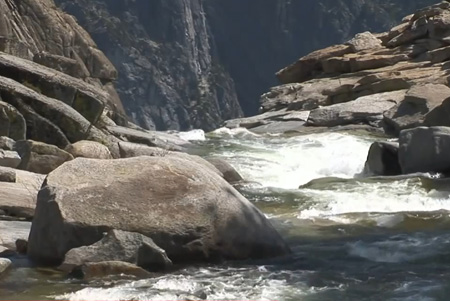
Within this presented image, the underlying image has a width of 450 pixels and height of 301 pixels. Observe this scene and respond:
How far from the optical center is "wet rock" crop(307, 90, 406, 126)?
141ft

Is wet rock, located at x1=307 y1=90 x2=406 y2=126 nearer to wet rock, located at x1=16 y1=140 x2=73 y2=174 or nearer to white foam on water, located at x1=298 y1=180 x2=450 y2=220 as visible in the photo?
white foam on water, located at x1=298 y1=180 x2=450 y2=220

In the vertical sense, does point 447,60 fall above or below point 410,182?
above

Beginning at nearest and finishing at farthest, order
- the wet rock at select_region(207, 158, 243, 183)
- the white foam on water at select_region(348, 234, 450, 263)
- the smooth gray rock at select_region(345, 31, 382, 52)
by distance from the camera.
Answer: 1. the white foam on water at select_region(348, 234, 450, 263)
2. the wet rock at select_region(207, 158, 243, 183)
3. the smooth gray rock at select_region(345, 31, 382, 52)

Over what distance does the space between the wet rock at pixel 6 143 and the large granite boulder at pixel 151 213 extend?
6885 millimetres

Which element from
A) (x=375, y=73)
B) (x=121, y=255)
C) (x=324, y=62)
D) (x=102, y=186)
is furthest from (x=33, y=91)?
(x=324, y=62)

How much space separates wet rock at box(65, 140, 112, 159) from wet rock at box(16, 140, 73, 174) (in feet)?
4.93

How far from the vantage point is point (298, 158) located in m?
32.8

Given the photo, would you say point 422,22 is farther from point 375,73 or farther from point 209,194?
point 209,194

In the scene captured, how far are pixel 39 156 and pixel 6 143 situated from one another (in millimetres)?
1152

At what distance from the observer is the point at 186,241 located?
1375cm

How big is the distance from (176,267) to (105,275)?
1356mm

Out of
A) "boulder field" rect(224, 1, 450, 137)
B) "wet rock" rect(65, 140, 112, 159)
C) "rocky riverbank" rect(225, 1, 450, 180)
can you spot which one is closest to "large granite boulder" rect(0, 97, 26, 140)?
"wet rock" rect(65, 140, 112, 159)

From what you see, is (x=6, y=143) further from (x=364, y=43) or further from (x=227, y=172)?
(x=364, y=43)

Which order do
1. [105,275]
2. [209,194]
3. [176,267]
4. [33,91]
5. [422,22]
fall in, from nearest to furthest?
[105,275], [176,267], [209,194], [33,91], [422,22]
